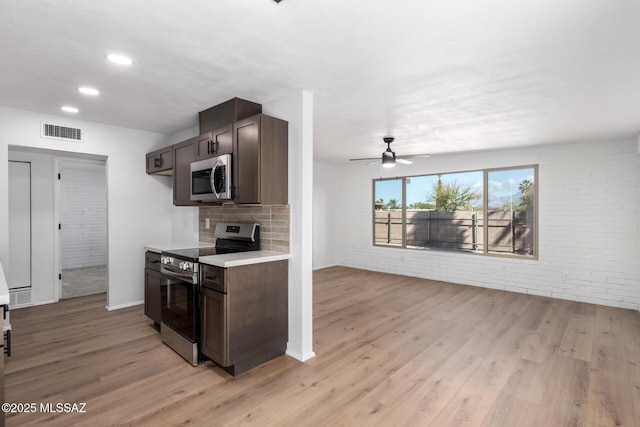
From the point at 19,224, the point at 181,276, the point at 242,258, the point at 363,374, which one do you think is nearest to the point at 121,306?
the point at 19,224

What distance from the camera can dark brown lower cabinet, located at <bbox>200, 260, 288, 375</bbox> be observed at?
2.65 meters

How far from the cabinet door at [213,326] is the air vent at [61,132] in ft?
9.33

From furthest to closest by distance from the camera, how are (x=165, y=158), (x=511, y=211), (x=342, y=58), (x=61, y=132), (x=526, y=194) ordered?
(x=511, y=211)
(x=526, y=194)
(x=165, y=158)
(x=61, y=132)
(x=342, y=58)

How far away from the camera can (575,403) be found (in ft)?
7.79

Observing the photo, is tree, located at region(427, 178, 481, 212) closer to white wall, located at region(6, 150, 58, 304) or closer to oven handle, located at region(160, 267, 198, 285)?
oven handle, located at region(160, 267, 198, 285)

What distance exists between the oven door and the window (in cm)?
505

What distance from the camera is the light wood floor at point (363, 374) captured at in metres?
2.21

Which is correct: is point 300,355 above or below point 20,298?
below

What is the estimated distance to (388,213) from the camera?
7.37m

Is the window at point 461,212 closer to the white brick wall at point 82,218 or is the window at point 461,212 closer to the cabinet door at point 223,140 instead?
the cabinet door at point 223,140

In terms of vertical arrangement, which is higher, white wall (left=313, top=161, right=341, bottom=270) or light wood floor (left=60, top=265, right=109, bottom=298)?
white wall (left=313, top=161, right=341, bottom=270)

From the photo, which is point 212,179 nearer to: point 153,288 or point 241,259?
point 241,259

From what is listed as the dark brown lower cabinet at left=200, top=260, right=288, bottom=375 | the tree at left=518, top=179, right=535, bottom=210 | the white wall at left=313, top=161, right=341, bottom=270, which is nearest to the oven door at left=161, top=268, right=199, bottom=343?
the dark brown lower cabinet at left=200, top=260, right=288, bottom=375

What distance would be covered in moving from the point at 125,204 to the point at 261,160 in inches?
108
